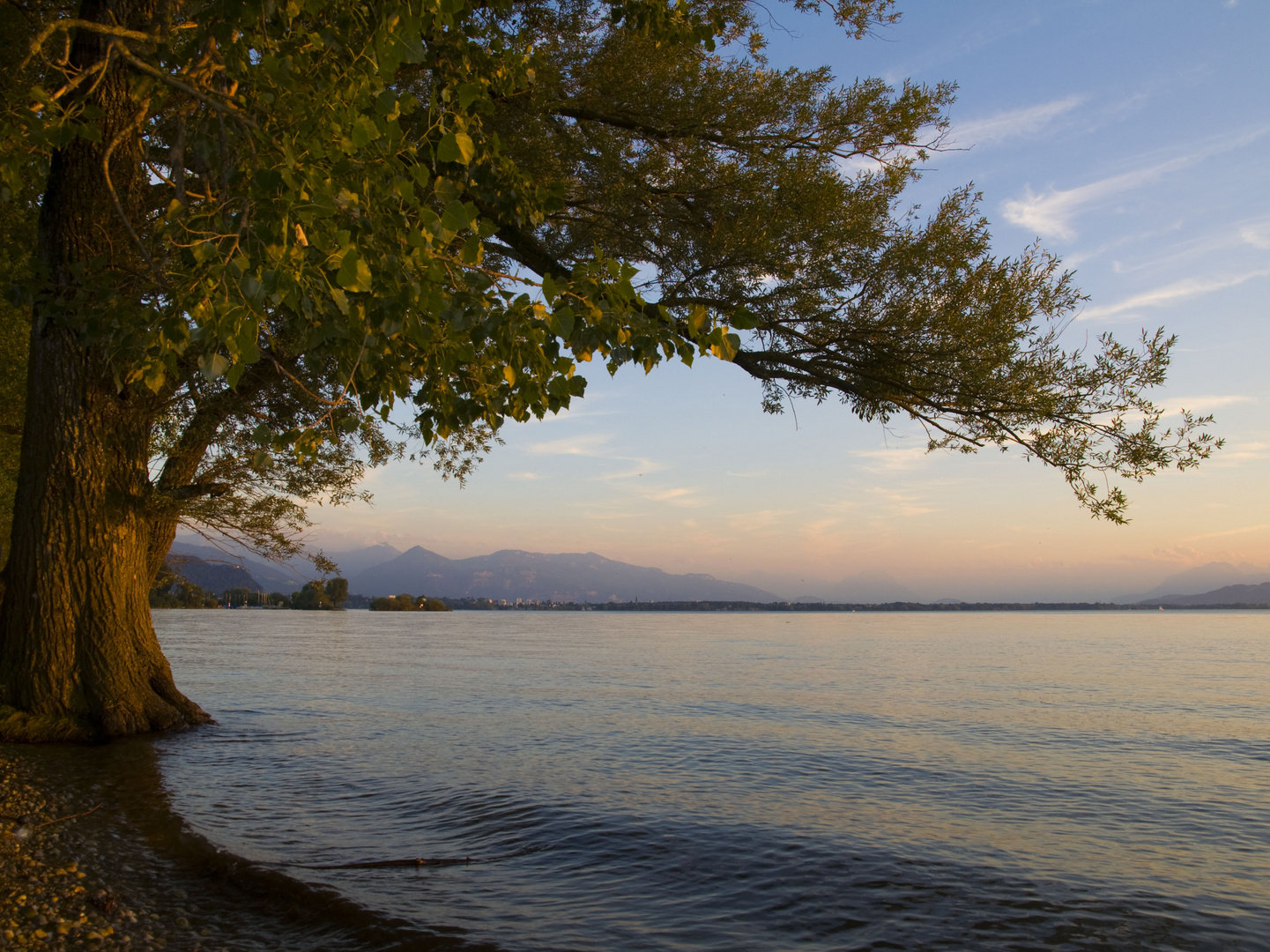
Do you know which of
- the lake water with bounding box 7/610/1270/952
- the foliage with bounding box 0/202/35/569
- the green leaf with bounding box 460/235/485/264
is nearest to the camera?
the green leaf with bounding box 460/235/485/264

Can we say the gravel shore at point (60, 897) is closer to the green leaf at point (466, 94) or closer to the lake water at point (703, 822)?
the lake water at point (703, 822)

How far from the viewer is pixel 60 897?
6043 millimetres

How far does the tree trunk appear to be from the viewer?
10.4 meters

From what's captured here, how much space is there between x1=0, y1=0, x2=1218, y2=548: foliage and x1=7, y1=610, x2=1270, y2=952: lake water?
389 cm

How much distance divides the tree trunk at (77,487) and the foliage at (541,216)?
219 mm

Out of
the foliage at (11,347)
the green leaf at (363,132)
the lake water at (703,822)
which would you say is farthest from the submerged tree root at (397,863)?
the foliage at (11,347)

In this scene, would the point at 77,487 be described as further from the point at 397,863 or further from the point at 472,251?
the point at 472,251

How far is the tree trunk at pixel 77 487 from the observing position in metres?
10.4

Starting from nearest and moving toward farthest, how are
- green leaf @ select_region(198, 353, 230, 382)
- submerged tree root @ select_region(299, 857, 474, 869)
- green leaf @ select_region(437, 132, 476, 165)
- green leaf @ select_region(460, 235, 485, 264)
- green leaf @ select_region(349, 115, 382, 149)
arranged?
green leaf @ select_region(437, 132, 476, 165) < green leaf @ select_region(349, 115, 382, 149) < green leaf @ select_region(198, 353, 230, 382) < green leaf @ select_region(460, 235, 485, 264) < submerged tree root @ select_region(299, 857, 474, 869)

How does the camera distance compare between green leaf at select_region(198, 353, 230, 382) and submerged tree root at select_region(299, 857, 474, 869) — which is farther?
submerged tree root at select_region(299, 857, 474, 869)

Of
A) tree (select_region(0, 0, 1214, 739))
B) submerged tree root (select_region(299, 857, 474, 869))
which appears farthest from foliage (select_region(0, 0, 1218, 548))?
submerged tree root (select_region(299, 857, 474, 869))

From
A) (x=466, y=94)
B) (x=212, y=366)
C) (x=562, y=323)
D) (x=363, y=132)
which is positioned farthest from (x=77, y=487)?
(x=562, y=323)

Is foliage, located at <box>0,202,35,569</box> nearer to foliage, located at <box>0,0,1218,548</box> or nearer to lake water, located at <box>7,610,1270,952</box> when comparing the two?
foliage, located at <box>0,0,1218,548</box>

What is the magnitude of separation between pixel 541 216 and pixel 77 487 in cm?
710
